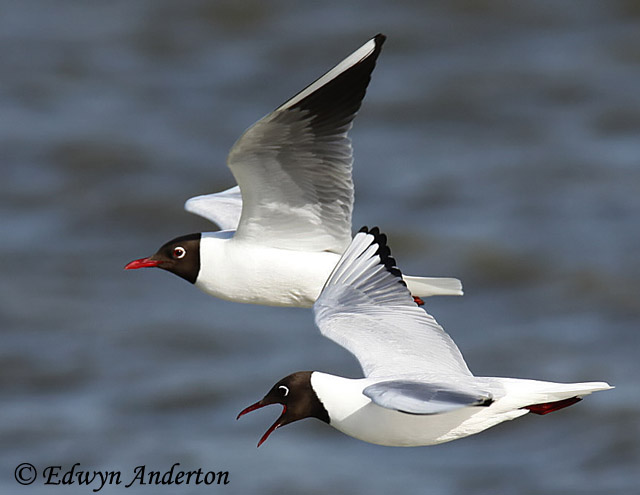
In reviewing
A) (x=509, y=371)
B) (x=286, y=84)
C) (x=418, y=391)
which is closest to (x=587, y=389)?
(x=418, y=391)

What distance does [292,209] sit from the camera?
7020 mm

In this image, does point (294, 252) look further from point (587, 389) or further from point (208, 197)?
point (587, 389)

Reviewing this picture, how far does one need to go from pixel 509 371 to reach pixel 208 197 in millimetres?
8771

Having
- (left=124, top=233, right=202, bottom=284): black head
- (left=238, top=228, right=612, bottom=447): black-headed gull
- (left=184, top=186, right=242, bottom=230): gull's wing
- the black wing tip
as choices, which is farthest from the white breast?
(left=184, top=186, right=242, bottom=230): gull's wing

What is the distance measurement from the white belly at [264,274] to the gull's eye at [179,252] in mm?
145

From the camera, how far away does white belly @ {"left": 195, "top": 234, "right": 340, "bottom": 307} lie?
6941mm

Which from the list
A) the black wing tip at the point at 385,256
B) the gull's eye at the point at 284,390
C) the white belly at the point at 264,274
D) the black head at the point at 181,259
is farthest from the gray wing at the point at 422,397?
the black head at the point at 181,259

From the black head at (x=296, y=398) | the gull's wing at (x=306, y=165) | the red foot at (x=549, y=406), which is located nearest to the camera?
the red foot at (x=549, y=406)

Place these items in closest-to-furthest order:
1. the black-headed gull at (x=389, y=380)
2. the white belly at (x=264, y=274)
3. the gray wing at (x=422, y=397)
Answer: the gray wing at (x=422, y=397)
the black-headed gull at (x=389, y=380)
the white belly at (x=264, y=274)

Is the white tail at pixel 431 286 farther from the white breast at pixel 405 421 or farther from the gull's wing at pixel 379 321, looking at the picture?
the white breast at pixel 405 421

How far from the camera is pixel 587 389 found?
559 cm

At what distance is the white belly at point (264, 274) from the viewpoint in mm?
6941

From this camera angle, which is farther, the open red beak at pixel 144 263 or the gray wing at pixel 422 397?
the open red beak at pixel 144 263

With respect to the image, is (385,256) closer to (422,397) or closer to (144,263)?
(422,397)
